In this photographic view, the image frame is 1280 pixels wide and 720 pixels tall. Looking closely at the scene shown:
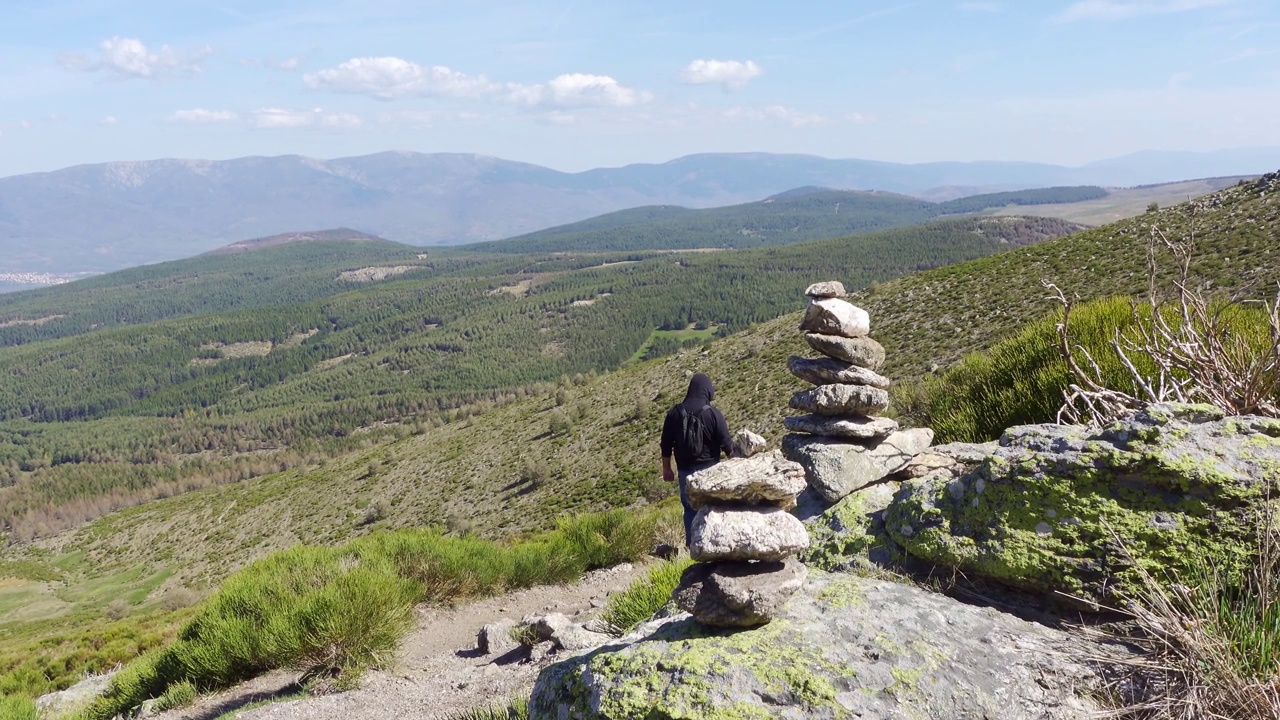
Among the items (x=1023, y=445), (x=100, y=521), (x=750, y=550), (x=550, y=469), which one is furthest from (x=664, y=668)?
(x=100, y=521)

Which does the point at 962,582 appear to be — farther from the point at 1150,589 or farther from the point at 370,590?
the point at 370,590

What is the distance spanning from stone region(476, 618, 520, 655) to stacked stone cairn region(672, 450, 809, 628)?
5.71m

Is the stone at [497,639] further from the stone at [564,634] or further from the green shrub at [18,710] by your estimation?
the green shrub at [18,710]

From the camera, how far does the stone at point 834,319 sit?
8836 mm

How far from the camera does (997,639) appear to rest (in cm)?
377

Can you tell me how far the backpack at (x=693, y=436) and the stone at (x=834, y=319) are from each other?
1.94 m

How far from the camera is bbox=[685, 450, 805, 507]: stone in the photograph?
438 cm

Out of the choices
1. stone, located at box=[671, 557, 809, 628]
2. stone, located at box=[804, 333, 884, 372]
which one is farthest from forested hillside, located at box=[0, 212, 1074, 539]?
stone, located at box=[671, 557, 809, 628]

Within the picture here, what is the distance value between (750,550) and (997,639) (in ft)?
4.69

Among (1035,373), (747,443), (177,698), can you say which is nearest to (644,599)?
(747,443)

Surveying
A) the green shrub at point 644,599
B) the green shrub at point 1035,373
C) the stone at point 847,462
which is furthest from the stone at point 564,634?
the green shrub at point 1035,373

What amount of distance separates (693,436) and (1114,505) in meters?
4.57

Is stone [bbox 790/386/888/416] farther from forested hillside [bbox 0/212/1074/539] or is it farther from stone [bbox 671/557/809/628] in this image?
forested hillside [bbox 0/212/1074/539]

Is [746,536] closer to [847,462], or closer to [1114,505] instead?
[1114,505]
